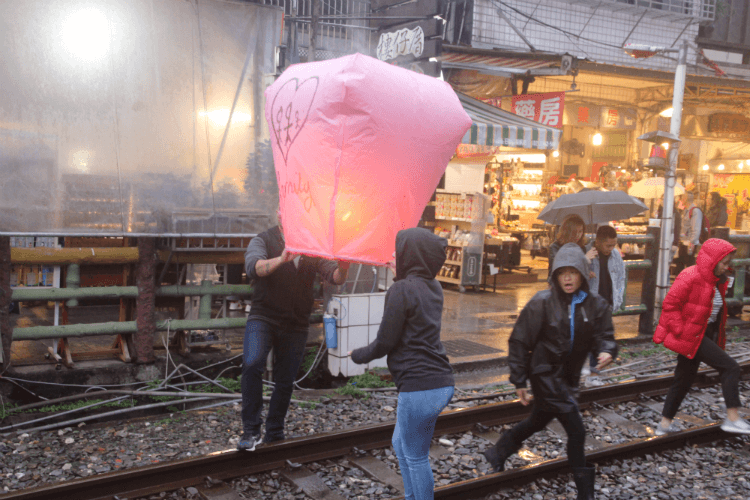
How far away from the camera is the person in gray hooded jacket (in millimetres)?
3949

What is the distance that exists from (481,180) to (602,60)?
416 centimetres

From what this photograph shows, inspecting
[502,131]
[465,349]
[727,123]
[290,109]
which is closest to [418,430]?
[290,109]

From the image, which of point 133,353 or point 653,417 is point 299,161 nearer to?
point 133,353

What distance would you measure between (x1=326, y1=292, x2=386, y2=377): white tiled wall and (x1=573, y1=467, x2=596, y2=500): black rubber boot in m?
3.63

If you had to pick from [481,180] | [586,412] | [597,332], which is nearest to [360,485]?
[597,332]

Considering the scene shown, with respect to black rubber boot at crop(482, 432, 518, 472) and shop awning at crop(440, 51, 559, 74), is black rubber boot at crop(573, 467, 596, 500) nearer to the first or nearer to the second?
black rubber boot at crop(482, 432, 518, 472)

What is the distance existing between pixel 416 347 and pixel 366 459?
218cm

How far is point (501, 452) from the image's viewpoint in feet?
17.1

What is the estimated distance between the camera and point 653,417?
735cm

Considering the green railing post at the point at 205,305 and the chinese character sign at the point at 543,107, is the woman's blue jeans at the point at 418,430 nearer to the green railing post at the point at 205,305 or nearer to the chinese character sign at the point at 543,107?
the green railing post at the point at 205,305

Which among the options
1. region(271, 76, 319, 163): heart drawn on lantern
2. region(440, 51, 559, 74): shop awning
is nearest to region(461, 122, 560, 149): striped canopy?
region(440, 51, 559, 74): shop awning

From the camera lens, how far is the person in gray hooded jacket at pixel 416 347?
3.95 meters

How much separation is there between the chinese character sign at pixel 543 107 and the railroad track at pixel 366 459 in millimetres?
6675

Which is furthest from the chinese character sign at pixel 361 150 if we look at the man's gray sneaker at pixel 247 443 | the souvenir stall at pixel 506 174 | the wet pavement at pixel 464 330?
the souvenir stall at pixel 506 174
